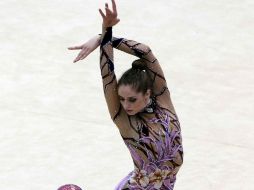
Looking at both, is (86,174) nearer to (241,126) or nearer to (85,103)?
(85,103)

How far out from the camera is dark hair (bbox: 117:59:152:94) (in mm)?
4570

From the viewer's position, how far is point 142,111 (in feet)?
Answer: 15.5

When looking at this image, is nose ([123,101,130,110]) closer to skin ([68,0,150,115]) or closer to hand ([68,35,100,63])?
skin ([68,0,150,115])

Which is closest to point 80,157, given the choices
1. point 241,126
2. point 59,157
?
point 59,157

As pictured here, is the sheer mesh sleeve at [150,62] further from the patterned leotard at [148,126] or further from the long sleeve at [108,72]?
the long sleeve at [108,72]

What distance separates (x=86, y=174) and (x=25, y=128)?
105cm

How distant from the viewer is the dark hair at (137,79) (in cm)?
457

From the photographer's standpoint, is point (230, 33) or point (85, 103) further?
point (230, 33)

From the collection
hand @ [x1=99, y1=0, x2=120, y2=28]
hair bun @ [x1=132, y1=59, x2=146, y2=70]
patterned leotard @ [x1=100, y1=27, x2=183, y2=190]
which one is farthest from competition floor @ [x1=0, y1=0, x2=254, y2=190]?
hand @ [x1=99, y1=0, x2=120, y2=28]

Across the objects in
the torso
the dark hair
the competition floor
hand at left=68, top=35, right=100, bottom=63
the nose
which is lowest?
the competition floor

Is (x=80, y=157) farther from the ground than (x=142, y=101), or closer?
closer

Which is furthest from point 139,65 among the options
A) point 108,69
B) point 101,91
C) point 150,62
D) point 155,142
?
point 101,91

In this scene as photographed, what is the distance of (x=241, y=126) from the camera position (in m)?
7.74

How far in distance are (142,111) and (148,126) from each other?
105mm
